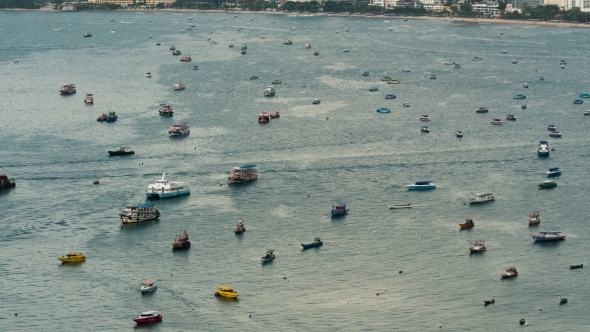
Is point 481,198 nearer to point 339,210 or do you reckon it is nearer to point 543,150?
point 339,210

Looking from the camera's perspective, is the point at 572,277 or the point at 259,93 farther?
the point at 259,93

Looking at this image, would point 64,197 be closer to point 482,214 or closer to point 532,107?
point 482,214

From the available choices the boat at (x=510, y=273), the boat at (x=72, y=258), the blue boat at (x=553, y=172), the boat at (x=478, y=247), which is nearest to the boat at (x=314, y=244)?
the boat at (x=478, y=247)

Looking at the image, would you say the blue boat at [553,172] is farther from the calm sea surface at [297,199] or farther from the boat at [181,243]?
the boat at [181,243]

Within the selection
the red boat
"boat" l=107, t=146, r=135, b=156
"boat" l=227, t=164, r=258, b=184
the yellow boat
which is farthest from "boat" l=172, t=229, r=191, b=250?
"boat" l=107, t=146, r=135, b=156

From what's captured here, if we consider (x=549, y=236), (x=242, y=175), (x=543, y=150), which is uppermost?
(x=543, y=150)

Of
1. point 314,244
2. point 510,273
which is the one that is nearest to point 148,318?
point 314,244

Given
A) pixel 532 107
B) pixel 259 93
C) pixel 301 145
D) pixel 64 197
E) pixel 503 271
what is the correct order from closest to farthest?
pixel 503 271 < pixel 64 197 < pixel 301 145 < pixel 532 107 < pixel 259 93

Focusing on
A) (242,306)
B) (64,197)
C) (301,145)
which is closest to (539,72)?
(301,145)
